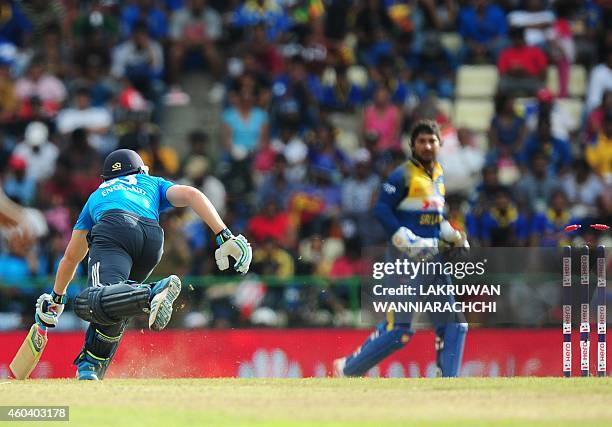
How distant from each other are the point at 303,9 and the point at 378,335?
10.2 meters

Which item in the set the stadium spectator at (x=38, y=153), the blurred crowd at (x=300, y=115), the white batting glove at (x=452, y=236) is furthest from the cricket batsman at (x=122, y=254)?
the stadium spectator at (x=38, y=153)

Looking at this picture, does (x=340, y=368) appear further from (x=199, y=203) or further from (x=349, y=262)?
(x=349, y=262)

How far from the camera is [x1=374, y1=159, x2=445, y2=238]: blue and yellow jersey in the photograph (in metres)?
12.7

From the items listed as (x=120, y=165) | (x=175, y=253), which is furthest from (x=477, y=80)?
(x=120, y=165)

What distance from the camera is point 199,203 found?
1133 centimetres

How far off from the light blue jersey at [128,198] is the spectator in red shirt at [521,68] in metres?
10.2

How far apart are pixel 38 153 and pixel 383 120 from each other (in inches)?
195

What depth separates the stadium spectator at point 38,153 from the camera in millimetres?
19344

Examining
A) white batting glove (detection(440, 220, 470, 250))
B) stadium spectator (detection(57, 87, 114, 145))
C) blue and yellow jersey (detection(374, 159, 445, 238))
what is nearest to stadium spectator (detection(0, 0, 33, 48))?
stadium spectator (detection(57, 87, 114, 145))

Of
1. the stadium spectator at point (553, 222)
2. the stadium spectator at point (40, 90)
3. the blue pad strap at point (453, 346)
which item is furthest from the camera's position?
the stadium spectator at point (40, 90)

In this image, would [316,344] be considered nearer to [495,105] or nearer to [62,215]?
[62,215]

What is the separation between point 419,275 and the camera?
1267cm

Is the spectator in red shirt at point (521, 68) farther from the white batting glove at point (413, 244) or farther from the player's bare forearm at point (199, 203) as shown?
the player's bare forearm at point (199, 203)

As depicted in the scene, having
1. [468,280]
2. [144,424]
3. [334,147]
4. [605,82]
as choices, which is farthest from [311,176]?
[144,424]
